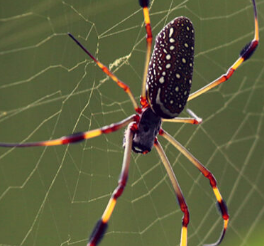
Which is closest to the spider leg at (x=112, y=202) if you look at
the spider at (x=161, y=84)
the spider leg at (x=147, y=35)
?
the spider at (x=161, y=84)

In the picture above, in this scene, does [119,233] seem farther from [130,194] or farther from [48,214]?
[48,214]

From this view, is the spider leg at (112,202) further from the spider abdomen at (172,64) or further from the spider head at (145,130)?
the spider abdomen at (172,64)

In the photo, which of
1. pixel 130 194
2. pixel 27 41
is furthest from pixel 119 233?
pixel 27 41

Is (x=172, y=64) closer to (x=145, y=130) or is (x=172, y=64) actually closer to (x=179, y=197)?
(x=145, y=130)

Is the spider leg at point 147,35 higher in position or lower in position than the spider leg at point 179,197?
higher

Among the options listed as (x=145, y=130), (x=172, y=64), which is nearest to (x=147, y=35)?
(x=172, y=64)
